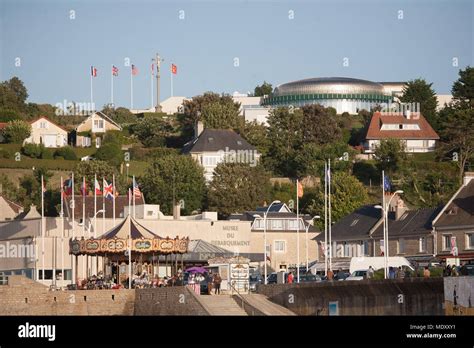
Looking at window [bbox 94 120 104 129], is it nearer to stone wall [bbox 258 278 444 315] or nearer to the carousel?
the carousel

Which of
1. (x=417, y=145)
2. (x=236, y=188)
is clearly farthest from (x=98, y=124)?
(x=236, y=188)

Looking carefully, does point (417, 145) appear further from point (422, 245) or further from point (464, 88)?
point (422, 245)

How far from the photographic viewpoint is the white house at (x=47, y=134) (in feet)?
600

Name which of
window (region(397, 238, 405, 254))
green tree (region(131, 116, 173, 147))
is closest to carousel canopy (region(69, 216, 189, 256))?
window (region(397, 238, 405, 254))

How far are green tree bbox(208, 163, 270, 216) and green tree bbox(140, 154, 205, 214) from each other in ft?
5.54

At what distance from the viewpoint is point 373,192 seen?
506 ft

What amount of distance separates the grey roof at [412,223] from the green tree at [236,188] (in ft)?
124

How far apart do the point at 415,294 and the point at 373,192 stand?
279 feet

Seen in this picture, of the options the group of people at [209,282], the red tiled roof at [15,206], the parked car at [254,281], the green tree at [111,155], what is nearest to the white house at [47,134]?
the green tree at [111,155]

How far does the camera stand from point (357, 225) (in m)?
114

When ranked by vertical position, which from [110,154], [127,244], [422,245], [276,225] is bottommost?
[422,245]

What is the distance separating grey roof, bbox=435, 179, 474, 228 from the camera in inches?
4063

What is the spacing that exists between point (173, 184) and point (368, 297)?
78892 millimetres
